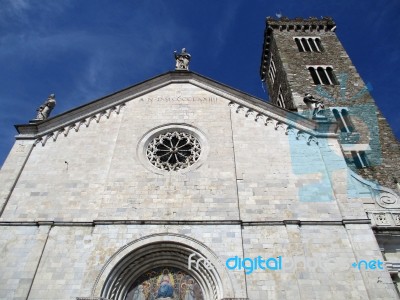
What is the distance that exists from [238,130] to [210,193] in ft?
9.93

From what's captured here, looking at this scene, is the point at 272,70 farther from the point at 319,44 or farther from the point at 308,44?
the point at 319,44

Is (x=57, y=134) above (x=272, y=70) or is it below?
below

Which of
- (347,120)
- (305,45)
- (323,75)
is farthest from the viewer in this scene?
(305,45)

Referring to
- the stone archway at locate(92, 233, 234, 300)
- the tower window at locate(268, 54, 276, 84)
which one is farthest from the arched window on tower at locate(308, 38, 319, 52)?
the stone archway at locate(92, 233, 234, 300)

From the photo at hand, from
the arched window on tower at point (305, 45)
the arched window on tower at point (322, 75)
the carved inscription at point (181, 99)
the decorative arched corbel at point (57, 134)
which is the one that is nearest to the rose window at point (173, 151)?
the carved inscription at point (181, 99)

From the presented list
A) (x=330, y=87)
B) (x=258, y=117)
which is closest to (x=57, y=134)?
(x=258, y=117)

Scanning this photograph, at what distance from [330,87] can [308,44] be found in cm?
552

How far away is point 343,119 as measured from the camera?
60.6ft

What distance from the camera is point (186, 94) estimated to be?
14352 mm

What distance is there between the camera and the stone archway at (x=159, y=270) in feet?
30.7

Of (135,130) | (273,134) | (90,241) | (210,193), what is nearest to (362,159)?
(273,134)

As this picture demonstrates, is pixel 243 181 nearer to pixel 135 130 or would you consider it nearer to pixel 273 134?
pixel 273 134

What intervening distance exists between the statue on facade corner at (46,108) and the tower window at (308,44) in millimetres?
16553
